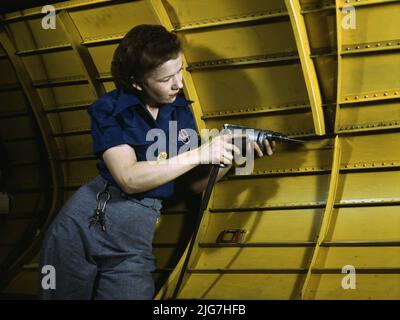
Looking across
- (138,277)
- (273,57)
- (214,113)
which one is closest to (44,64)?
(214,113)

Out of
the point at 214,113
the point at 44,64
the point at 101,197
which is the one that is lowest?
the point at 101,197

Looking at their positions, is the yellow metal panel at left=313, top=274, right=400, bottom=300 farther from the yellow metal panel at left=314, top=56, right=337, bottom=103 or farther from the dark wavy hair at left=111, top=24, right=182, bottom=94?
the dark wavy hair at left=111, top=24, right=182, bottom=94

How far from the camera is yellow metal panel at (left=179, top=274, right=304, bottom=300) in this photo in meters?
4.22

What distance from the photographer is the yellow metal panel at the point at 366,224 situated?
4273mm

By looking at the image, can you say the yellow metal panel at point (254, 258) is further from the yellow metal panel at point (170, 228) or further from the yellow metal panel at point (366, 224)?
the yellow metal panel at point (170, 228)

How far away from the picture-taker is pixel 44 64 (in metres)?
6.13

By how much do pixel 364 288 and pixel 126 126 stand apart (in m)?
2.64

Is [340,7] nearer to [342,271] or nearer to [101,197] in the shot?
[342,271]

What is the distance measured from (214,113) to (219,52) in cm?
73

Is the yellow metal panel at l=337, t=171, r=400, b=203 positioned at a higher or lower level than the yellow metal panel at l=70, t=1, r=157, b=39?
lower

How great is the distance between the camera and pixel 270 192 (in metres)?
5.01
